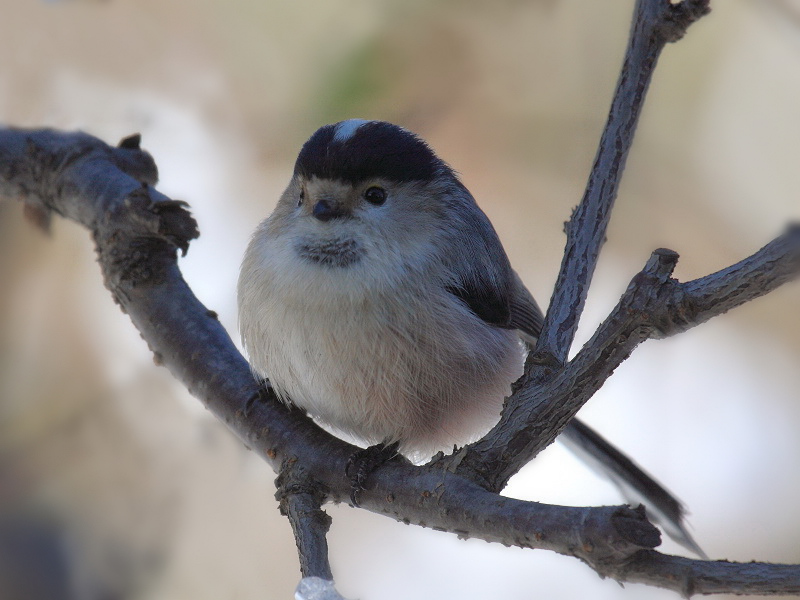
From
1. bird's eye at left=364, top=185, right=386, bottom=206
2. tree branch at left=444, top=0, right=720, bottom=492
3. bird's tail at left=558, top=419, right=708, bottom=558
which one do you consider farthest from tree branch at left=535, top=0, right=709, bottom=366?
bird's tail at left=558, top=419, right=708, bottom=558

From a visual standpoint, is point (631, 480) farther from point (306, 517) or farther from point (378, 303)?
point (306, 517)

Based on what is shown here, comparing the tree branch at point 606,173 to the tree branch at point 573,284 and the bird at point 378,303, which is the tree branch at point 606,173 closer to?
the tree branch at point 573,284

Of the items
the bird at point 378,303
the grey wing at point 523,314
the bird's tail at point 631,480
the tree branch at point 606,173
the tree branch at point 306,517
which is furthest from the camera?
the grey wing at point 523,314

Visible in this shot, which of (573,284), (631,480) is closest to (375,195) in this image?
(573,284)

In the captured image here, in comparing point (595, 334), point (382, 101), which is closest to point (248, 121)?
point (382, 101)

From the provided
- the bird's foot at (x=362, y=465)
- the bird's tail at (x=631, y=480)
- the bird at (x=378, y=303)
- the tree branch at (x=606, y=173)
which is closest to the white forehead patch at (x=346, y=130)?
the bird at (x=378, y=303)

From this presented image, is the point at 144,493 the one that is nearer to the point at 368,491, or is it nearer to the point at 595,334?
the point at 368,491
